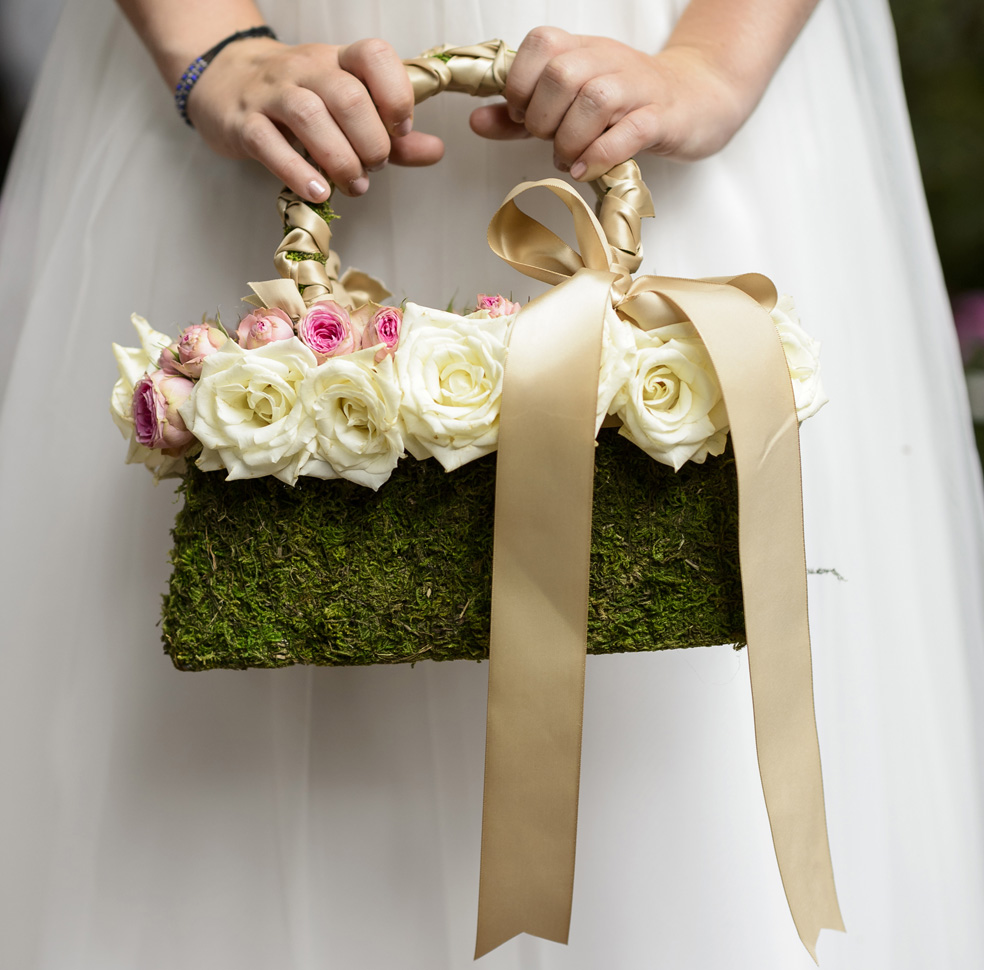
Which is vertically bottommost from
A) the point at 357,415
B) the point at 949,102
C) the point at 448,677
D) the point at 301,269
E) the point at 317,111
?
the point at 448,677

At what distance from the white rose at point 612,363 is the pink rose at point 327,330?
16cm

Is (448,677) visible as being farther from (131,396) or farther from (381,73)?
(381,73)

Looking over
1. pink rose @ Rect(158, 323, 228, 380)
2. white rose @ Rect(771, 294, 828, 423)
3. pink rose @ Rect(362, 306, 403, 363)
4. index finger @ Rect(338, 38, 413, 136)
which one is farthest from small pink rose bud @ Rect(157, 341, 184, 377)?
white rose @ Rect(771, 294, 828, 423)

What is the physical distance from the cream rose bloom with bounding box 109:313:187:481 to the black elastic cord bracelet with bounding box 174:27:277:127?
0.76 feet

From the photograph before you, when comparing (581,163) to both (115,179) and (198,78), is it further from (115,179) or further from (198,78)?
(115,179)

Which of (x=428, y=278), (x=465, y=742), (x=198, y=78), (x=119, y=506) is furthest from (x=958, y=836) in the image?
(x=198, y=78)

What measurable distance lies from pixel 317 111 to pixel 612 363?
11.9 inches

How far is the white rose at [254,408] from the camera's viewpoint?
49cm

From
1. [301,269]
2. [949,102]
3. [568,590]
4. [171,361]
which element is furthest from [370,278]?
[949,102]

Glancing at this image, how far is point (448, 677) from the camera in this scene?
2.23 ft

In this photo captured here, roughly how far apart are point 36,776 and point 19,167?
60 centimetres

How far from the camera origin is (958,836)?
2.20ft

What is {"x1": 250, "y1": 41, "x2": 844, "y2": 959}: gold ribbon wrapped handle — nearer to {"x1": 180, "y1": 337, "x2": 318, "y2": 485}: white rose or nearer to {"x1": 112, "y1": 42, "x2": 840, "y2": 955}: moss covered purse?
{"x1": 112, "y1": 42, "x2": 840, "y2": 955}: moss covered purse

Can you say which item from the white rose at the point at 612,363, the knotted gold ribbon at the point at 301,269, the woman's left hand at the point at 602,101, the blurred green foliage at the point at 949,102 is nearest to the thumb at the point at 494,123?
the woman's left hand at the point at 602,101
